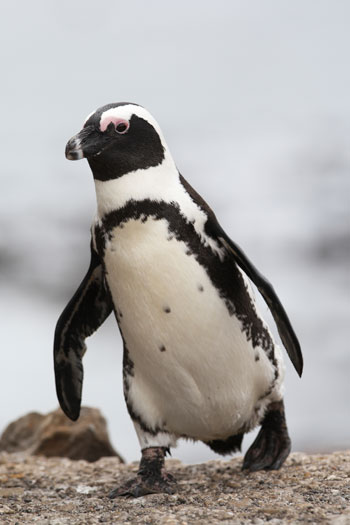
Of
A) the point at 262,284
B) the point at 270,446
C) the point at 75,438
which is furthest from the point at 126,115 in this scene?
the point at 75,438

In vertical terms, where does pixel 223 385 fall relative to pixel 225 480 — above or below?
above

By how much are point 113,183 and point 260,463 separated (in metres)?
1.61

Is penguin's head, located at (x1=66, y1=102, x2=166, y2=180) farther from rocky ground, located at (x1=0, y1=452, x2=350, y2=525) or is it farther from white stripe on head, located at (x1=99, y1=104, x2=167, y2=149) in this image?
rocky ground, located at (x1=0, y1=452, x2=350, y2=525)

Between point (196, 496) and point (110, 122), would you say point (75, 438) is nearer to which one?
point (196, 496)

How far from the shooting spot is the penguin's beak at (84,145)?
3.21 meters

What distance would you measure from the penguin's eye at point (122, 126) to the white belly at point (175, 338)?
1.20ft

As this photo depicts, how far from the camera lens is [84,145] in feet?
10.6

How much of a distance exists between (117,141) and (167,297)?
2.14ft

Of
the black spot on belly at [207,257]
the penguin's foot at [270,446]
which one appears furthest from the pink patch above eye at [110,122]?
the penguin's foot at [270,446]

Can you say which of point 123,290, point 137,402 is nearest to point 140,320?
point 123,290

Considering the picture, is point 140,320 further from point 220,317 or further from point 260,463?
point 260,463

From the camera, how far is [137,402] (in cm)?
361

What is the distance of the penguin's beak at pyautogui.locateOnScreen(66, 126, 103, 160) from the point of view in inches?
126

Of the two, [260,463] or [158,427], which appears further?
[260,463]
